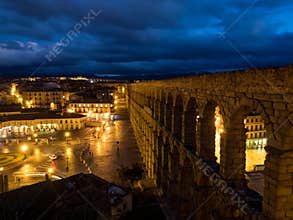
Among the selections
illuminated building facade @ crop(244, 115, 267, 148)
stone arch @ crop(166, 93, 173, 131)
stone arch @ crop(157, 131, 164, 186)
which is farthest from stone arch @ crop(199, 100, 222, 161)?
illuminated building facade @ crop(244, 115, 267, 148)

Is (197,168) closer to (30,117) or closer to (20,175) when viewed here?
(20,175)

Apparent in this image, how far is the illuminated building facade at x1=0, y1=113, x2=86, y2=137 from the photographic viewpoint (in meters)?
68.1

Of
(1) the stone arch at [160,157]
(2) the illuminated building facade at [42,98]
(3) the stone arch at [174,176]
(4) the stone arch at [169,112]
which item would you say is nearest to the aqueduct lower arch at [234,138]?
(3) the stone arch at [174,176]

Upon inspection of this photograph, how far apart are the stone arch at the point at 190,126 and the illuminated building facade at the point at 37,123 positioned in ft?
204

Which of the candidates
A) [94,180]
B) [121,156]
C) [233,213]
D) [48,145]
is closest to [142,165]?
[121,156]

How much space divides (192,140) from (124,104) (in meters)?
106

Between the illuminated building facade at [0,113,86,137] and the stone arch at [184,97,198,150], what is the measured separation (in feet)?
204

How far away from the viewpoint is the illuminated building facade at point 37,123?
6812 centimetres

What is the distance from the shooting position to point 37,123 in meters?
71.0

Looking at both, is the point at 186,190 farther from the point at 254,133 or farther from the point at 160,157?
the point at 254,133

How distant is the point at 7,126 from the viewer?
68.1m

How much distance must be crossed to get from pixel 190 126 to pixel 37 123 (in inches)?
2496

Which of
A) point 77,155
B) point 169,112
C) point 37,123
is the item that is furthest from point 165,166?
point 37,123

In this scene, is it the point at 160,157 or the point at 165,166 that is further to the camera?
the point at 160,157
